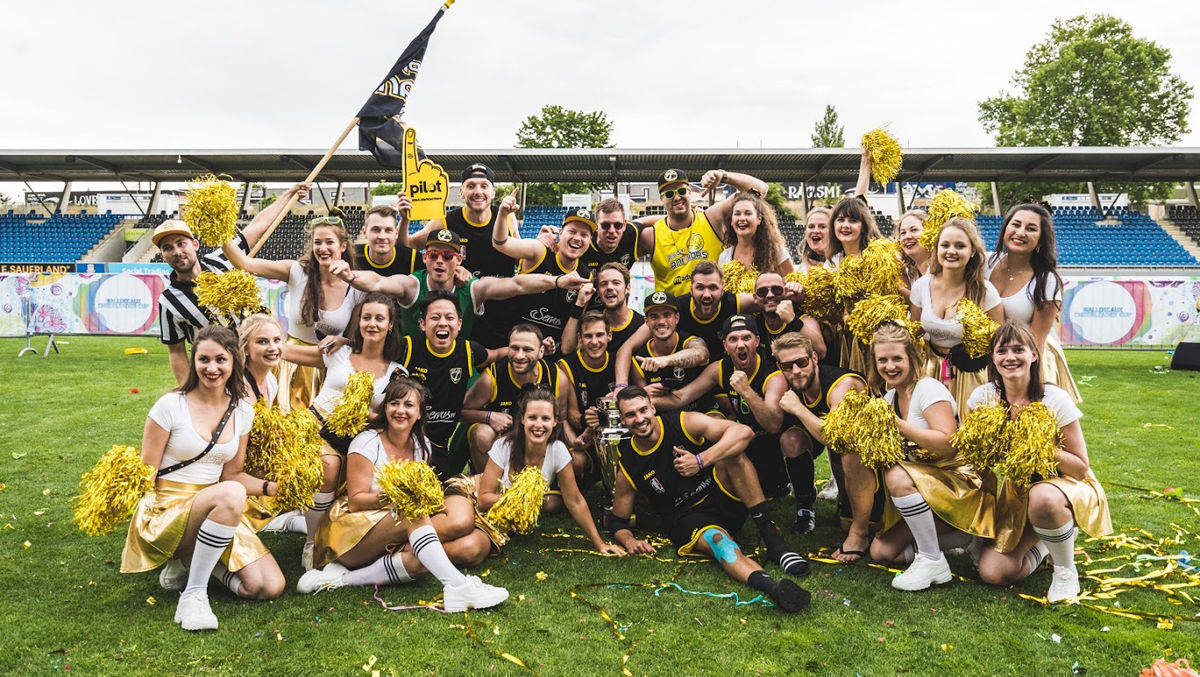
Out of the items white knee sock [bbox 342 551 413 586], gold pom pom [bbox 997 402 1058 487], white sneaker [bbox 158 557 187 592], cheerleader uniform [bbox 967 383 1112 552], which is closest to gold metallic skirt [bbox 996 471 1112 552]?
cheerleader uniform [bbox 967 383 1112 552]

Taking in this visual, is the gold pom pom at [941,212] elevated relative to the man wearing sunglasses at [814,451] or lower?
elevated

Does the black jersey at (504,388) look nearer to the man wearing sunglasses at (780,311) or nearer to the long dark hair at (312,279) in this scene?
the long dark hair at (312,279)

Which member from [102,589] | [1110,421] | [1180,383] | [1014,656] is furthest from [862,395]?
[1180,383]

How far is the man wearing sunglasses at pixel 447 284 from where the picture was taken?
4.99 m

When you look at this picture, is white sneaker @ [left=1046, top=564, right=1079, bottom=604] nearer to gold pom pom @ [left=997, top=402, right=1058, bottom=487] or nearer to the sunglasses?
gold pom pom @ [left=997, top=402, right=1058, bottom=487]

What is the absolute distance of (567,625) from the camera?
11.4 feet

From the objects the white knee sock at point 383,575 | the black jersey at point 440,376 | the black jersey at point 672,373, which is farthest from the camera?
the black jersey at point 672,373

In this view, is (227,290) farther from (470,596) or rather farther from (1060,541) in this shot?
(1060,541)

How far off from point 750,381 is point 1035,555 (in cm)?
183

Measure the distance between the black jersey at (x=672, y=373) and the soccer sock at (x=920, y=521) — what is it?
1612mm

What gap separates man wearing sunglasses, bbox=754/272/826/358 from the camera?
504cm

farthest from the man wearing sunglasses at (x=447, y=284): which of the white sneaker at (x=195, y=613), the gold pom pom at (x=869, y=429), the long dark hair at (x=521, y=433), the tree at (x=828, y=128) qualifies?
the tree at (x=828, y=128)

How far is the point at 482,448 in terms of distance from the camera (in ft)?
16.2

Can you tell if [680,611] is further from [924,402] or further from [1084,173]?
[1084,173]
